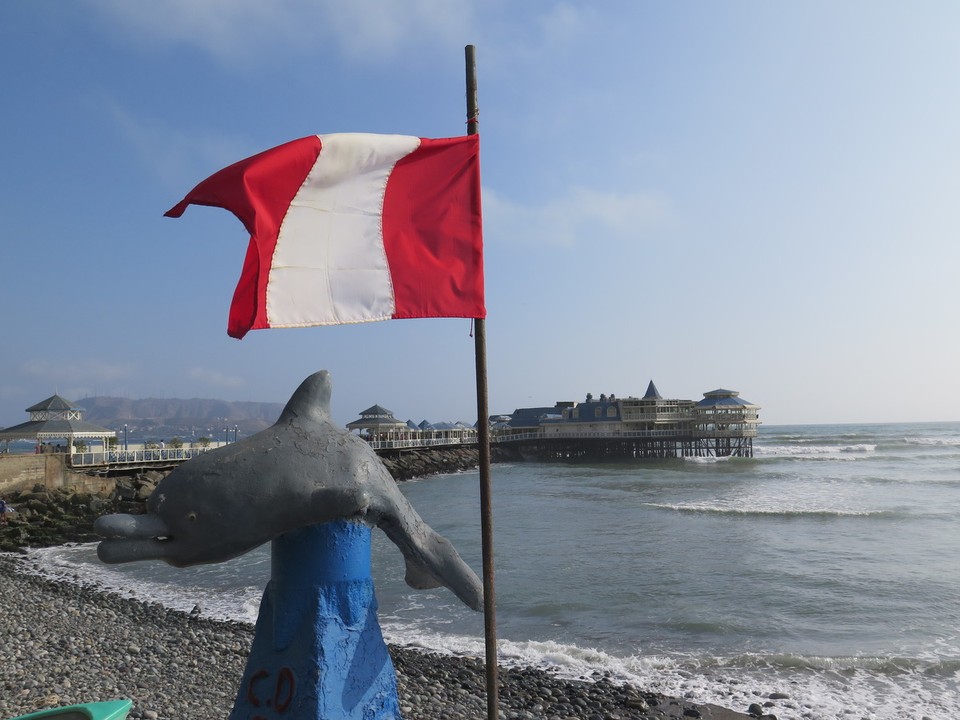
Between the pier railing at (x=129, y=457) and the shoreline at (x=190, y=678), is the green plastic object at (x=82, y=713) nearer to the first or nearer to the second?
the shoreline at (x=190, y=678)

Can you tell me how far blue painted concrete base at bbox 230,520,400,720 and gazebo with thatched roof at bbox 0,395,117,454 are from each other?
27822 mm

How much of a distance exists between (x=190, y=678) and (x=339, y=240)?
6.43 meters

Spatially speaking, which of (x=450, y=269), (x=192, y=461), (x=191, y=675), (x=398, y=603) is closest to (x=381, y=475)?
(x=192, y=461)

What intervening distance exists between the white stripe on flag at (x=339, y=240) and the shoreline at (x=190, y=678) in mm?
4967

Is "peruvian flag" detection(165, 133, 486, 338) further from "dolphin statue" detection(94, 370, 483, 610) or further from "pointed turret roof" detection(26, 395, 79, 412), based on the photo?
"pointed turret roof" detection(26, 395, 79, 412)

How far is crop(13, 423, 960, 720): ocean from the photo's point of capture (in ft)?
28.8

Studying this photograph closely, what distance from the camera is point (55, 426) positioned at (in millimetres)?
27531

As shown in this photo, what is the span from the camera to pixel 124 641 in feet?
31.0

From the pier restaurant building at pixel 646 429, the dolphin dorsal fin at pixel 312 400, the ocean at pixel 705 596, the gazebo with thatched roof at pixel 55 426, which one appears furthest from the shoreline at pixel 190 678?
the pier restaurant building at pixel 646 429

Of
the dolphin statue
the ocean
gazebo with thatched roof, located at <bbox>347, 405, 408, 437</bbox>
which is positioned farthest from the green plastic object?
gazebo with thatched roof, located at <bbox>347, 405, 408, 437</bbox>

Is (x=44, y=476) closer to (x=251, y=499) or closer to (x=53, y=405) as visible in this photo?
(x=53, y=405)

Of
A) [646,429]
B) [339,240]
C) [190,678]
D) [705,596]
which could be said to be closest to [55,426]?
[190,678]

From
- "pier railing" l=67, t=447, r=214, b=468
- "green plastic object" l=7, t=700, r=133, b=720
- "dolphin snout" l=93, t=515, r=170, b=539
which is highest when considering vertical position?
"dolphin snout" l=93, t=515, r=170, b=539

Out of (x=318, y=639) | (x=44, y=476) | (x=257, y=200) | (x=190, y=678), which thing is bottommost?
(x=190, y=678)
